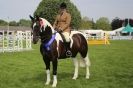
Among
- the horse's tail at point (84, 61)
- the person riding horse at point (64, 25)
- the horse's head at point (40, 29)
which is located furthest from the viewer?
the horse's tail at point (84, 61)

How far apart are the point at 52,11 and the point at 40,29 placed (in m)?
47.0

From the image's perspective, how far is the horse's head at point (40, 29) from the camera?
32.8ft

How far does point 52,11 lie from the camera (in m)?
56.9

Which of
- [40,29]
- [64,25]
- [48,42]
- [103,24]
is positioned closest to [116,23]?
[103,24]

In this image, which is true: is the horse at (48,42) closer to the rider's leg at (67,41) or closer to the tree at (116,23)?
the rider's leg at (67,41)

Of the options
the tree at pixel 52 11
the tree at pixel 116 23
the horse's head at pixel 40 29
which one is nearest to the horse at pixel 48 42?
the horse's head at pixel 40 29

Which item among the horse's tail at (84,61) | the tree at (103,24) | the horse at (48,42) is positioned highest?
the tree at (103,24)

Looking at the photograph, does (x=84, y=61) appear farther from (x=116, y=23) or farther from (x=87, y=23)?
(x=116, y=23)

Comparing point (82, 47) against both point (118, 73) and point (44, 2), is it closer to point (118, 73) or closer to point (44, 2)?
point (118, 73)

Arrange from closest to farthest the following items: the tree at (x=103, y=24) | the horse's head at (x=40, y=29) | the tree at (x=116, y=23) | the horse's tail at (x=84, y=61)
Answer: the horse's head at (x=40, y=29), the horse's tail at (x=84, y=61), the tree at (x=116, y=23), the tree at (x=103, y=24)

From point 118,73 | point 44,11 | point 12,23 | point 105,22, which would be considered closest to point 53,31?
point 118,73

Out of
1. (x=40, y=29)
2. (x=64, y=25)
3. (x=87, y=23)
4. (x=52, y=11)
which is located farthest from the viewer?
(x=87, y=23)

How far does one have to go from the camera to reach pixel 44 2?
59.2m

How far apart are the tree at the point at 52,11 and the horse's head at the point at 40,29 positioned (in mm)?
45119
